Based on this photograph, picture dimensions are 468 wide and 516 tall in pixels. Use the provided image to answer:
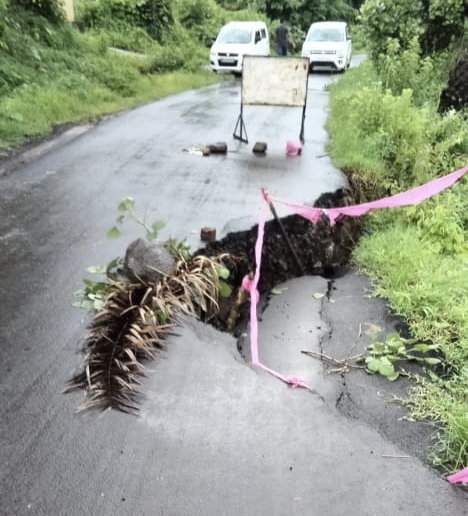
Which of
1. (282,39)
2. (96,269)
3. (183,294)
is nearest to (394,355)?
(183,294)

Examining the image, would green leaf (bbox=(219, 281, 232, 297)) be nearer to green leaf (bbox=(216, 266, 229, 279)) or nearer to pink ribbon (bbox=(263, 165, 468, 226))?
green leaf (bbox=(216, 266, 229, 279))

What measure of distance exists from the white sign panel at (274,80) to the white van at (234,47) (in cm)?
991

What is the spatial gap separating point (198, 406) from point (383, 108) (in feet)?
19.5

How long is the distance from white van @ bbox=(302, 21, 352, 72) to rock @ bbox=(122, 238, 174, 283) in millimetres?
15628

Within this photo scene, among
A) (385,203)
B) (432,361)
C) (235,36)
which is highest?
(385,203)

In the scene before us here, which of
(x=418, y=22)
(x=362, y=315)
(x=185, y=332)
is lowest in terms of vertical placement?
→ (x=362, y=315)

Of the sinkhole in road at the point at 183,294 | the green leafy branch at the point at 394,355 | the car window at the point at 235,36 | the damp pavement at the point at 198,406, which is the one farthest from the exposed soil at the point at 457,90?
the car window at the point at 235,36

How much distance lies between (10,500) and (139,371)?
1046mm

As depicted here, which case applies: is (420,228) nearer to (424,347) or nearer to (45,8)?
(424,347)

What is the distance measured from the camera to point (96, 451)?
8.87 ft

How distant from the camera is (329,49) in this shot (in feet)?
59.4

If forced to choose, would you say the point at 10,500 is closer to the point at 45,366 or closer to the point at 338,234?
the point at 45,366

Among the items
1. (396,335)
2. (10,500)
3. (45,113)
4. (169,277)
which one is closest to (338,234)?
(396,335)

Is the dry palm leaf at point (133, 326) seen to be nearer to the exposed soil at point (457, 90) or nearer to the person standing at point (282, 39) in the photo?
the exposed soil at point (457, 90)
